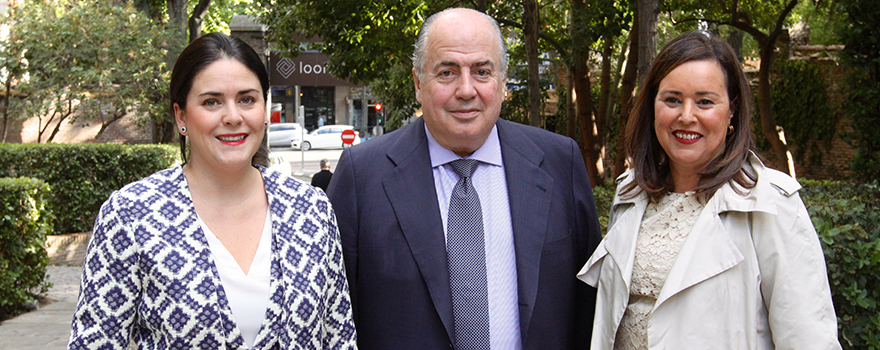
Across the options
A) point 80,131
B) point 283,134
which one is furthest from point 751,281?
point 283,134

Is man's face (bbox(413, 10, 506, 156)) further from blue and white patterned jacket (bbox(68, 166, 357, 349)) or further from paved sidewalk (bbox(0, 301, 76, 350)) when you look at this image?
paved sidewalk (bbox(0, 301, 76, 350))

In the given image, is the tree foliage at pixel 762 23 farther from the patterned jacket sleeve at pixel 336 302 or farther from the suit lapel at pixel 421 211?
the patterned jacket sleeve at pixel 336 302

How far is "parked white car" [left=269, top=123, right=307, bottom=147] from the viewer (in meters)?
37.2

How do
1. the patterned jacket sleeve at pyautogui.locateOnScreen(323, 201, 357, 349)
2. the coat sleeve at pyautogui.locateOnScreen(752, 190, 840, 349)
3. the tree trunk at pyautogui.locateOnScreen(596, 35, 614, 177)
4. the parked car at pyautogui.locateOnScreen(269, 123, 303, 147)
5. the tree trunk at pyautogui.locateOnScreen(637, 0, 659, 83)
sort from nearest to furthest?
the coat sleeve at pyautogui.locateOnScreen(752, 190, 840, 349) → the patterned jacket sleeve at pyautogui.locateOnScreen(323, 201, 357, 349) → the tree trunk at pyautogui.locateOnScreen(637, 0, 659, 83) → the tree trunk at pyautogui.locateOnScreen(596, 35, 614, 177) → the parked car at pyautogui.locateOnScreen(269, 123, 303, 147)

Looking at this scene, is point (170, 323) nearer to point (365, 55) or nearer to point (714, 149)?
point (714, 149)

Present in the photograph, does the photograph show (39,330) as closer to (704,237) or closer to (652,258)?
(652,258)

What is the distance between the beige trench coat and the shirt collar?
0.77 meters

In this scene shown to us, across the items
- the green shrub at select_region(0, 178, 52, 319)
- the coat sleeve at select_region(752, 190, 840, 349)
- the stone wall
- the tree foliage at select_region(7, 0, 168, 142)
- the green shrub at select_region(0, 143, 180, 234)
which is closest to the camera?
the coat sleeve at select_region(752, 190, 840, 349)

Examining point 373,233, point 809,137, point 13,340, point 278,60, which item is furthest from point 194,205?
point 809,137

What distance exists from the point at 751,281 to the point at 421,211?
1.08m

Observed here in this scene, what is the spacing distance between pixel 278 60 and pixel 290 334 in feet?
16.0

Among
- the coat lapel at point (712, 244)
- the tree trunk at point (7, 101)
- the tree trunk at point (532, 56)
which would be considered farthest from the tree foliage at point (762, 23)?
the tree trunk at point (7, 101)

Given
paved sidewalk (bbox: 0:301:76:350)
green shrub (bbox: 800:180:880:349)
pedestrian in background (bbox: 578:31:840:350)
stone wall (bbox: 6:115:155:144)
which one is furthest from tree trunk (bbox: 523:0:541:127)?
stone wall (bbox: 6:115:155:144)

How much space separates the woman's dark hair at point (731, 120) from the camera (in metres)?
2.29
